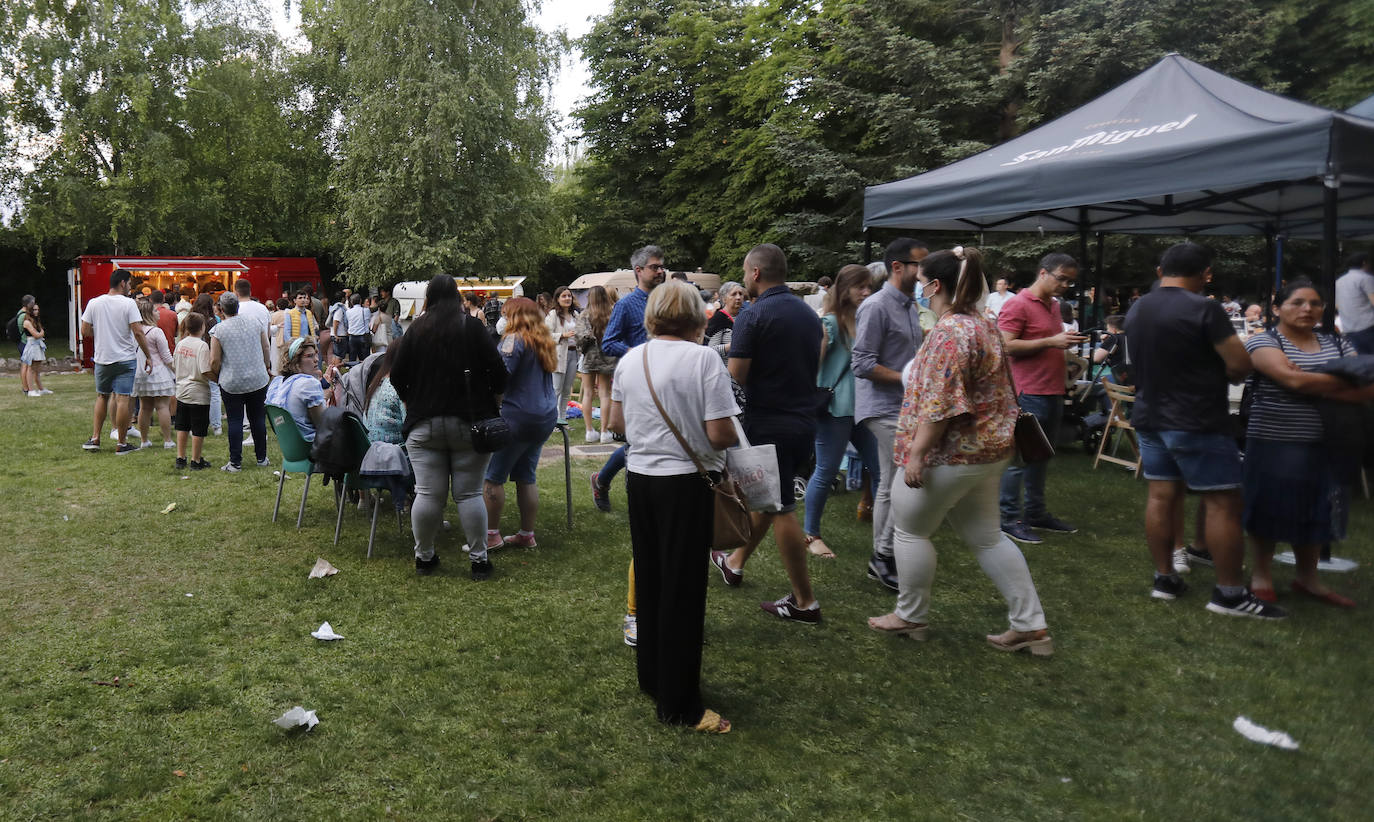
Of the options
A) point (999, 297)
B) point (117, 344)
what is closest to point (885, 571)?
point (999, 297)

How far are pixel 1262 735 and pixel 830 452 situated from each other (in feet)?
8.79

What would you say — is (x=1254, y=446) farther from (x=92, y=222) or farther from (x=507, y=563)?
(x=92, y=222)

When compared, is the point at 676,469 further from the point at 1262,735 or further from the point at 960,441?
the point at 1262,735

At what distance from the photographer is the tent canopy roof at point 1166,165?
5.56m

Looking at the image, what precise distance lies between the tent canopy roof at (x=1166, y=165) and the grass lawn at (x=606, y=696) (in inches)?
97.1

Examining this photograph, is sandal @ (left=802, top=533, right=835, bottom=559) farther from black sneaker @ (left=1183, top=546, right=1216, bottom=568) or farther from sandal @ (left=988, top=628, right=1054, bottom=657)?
black sneaker @ (left=1183, top=546, right=1216, bottom=568)

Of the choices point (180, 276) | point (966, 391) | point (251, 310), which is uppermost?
point (180, 276)

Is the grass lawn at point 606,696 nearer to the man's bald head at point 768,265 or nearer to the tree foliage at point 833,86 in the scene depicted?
the man's bald head at point 768,265

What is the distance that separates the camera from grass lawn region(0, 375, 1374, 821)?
309cm

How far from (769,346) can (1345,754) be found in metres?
2.73

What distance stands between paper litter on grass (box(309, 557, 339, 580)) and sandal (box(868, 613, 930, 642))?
125 inches

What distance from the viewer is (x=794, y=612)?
4734mm

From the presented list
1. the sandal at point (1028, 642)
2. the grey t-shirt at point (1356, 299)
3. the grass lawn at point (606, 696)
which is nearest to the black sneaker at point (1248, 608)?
the grass lawn at point (606, 696)

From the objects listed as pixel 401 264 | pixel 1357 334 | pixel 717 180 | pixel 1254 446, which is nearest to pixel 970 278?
pixel 1254 446
